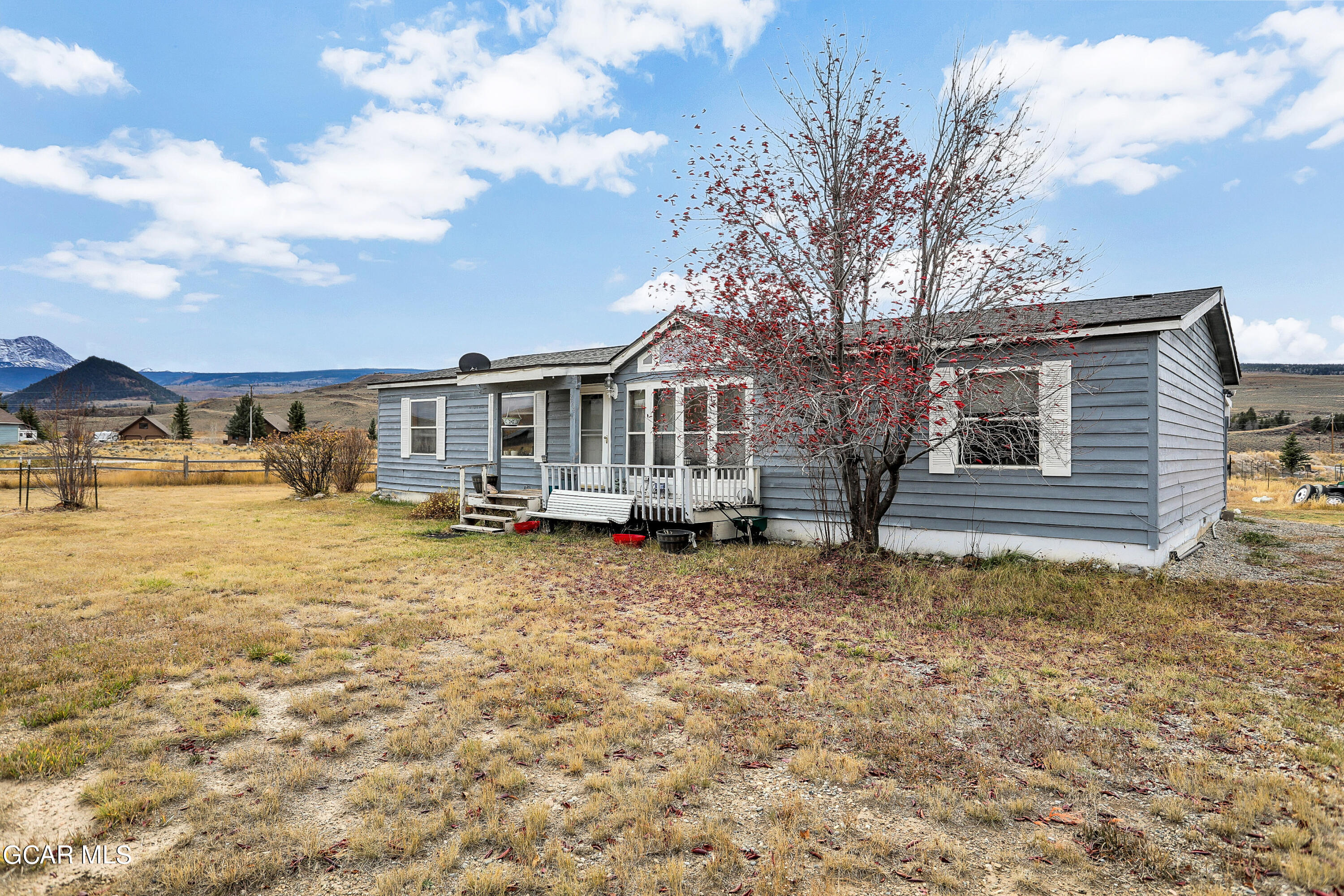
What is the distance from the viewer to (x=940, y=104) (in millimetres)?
8078

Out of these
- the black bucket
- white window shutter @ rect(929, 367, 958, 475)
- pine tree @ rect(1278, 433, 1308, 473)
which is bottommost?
the black bucket

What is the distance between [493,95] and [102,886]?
15.4m

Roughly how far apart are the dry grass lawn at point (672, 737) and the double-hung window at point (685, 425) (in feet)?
11.0

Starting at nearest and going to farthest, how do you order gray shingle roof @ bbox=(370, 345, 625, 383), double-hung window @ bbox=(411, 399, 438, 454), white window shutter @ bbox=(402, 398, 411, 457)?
1. gray shingle roof @ bbox=(370, 345, 625, 383)
2. double-hung window @ bbox=(411, 399, 438, 454)
3. white window shutter @ bbox=(402, 398, 411, 457)

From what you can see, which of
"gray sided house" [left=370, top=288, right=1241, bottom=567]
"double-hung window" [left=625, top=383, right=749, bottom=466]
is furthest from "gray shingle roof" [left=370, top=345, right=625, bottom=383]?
"double-hung window" [left=625, top=383, right=749, bottom=466]

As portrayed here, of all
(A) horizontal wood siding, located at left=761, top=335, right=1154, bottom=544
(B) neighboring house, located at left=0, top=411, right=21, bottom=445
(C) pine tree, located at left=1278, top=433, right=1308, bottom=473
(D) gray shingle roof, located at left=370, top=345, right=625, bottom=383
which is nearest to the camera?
(A) horizontal wood siding, located at left=761, top=335, right=1154, bottom=544

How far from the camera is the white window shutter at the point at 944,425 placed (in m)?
8.01

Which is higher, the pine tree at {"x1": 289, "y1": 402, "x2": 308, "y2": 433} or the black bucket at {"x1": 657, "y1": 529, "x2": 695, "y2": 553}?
the pine tree at {"x1": 289, "y1": 402, "x2": 308, "y2": 433}

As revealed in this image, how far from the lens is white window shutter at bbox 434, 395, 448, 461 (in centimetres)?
1563

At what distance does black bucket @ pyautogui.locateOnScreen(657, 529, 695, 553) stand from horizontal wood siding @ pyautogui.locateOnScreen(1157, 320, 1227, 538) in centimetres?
615

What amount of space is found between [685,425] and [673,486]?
1.39 metres

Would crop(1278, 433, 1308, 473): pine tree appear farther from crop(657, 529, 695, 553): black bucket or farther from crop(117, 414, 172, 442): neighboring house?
crop(117, 414, 172, 442): neighboring house

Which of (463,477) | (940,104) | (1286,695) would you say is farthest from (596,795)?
(463,477)

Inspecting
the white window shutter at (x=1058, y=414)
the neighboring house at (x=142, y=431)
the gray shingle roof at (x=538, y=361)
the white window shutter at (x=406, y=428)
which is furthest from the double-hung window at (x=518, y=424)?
the neighboring house at (x=142, y=431)
